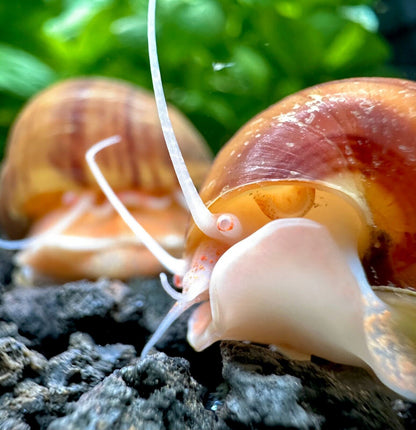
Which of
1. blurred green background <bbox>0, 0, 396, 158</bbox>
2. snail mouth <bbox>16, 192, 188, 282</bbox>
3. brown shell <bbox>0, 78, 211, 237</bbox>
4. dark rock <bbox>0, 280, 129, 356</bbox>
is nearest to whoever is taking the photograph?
dark rock <bbox>0, 280, 129, 356</bbox>

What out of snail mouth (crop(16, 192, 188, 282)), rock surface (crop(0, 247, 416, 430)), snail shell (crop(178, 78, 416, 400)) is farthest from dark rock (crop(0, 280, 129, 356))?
snail mouth (crop(16, 192, 188, 282))

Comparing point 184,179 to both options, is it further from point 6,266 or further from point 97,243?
point 6,266

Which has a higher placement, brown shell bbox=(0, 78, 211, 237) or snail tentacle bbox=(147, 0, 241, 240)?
snail tentacle bbox=(147, 0, 241, 240)

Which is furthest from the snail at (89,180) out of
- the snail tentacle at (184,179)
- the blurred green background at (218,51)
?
the snail tentacle at (184,179)

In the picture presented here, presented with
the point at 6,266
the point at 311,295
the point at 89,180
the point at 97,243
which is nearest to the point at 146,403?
the point at 311,295

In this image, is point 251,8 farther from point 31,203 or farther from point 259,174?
point 259,174

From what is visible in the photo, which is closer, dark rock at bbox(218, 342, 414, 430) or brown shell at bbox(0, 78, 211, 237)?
dark rock at bbox(218, 342, 414, 430)

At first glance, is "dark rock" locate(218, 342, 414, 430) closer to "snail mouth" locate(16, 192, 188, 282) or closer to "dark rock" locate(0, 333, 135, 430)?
"dark rock" locate(0, 333, 135, 430)

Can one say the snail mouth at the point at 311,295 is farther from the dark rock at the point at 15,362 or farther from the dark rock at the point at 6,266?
the dark rock at the point at 6,266
